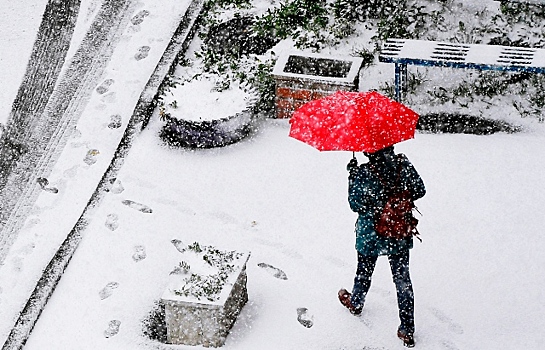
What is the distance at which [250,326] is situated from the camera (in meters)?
6.05

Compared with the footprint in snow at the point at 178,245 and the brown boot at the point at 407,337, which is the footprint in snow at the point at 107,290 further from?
the brown boot at the point at 407,337

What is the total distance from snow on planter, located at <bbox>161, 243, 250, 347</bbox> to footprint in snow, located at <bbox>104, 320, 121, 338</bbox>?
41 centimetres

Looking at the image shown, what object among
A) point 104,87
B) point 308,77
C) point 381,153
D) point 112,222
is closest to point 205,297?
point 381,153

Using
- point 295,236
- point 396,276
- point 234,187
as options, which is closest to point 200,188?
point 234,187

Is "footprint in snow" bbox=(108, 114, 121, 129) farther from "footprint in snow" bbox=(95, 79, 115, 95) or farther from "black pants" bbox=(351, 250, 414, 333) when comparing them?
"black pants" bbox=(351, 250, 414, 333)

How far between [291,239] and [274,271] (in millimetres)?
389

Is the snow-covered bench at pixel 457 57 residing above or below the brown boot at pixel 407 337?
above

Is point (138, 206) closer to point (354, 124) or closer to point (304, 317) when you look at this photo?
point (304, 317)

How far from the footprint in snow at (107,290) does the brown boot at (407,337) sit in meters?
2.08

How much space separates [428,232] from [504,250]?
0.59 meters

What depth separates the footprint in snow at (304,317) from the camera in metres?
6.06

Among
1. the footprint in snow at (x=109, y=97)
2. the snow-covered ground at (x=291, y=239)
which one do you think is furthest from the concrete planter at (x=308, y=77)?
the footprint in snow at (x=109, y=97)

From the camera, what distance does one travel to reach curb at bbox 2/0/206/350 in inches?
245

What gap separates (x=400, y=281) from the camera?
5.64 meters
